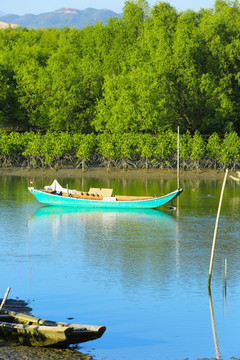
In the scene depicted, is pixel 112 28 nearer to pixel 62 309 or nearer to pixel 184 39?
pixel 184 39

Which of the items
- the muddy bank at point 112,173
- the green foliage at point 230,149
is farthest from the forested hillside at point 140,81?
the muddy bank at point 112,173

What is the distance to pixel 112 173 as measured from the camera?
3233 inches

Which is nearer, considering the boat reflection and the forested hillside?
the boat reflection

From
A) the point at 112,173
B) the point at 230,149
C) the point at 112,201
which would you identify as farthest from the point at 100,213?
the point at 230,149

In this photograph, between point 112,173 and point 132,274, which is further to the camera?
point 112,173

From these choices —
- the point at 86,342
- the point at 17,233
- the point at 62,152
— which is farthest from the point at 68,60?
the point at 86,342

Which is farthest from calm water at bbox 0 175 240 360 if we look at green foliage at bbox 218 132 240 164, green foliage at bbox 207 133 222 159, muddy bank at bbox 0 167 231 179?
green foliage at bbox 207 133 222 159

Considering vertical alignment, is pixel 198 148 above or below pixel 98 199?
above

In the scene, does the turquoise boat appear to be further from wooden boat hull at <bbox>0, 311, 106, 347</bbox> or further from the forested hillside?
wooden boat hull at <bbox>0, 311, 106, 347</bbox>

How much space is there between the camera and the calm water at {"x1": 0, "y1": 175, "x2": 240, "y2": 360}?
22125 mm

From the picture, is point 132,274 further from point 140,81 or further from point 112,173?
point 140,81

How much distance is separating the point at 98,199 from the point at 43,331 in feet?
107

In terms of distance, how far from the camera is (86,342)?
21.2m

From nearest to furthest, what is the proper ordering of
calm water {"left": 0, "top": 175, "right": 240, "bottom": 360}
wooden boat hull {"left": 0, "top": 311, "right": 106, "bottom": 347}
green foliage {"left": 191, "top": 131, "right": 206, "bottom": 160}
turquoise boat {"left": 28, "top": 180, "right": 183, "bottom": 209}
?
1. wooden boat hull {"left": 0, "top": 311, "right": 106, "bottom": 347}
2. calm water {"left": 0, "top": 175, "right": 240, "bottom": 360}
3. turquoise boat {"left": 28, "top": 180, "right": 183, "bottom": 209}
4. green foliage {"left": 191, "top": 131, "right": 206, "bottom": 160}
